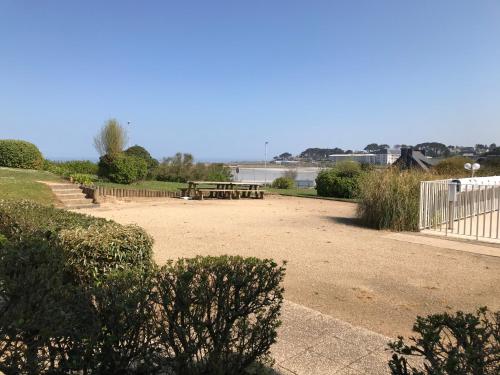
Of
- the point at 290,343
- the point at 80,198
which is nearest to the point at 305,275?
the point at 290,343

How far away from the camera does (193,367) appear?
230 centimetres

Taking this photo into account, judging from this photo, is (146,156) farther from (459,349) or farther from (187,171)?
(459,349)

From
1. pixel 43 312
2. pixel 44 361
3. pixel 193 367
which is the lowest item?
pixel 193 367

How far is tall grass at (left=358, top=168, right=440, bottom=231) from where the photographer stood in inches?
365

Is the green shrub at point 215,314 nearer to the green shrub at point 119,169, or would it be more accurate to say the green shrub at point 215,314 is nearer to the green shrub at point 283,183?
the green shrub at point 119,169

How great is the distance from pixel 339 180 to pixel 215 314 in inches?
635

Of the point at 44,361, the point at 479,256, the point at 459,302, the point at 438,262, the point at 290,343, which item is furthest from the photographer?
the point at 479,256

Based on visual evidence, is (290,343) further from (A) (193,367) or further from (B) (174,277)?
(B) (174,277)

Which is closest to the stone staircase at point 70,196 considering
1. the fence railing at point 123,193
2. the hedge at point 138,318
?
the fence railing at point 123,193

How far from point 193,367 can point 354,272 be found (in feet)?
12.9

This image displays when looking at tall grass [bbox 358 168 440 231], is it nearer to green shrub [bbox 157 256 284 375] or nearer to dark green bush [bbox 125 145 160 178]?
green shrub [bbox 157 256 284 375]

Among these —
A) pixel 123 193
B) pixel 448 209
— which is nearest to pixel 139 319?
pixel 448 209

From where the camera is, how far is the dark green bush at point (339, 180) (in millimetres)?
17562

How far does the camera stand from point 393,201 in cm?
938
